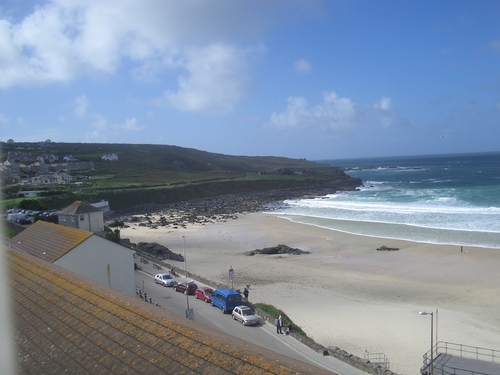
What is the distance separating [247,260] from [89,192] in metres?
37.9

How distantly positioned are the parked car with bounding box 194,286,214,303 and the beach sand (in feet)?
8.19

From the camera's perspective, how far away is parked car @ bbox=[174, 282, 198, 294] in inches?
750

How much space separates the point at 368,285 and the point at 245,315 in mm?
10496

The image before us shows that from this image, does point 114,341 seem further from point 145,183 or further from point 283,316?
point 145,183

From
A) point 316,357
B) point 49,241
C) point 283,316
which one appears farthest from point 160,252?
point 316,357

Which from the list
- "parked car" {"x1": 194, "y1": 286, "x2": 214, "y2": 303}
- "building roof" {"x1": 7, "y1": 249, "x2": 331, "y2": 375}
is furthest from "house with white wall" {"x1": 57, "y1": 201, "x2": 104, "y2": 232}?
"building roof" {"x1": 7, "y1": 249, "x2": 331, "y2": 375}

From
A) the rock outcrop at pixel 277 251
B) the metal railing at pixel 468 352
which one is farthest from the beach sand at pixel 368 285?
the rock outcrop at pixel 277 251

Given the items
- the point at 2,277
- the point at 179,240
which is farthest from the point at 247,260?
the point at 2,277

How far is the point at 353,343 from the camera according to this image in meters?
14.9

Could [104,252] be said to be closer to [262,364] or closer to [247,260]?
[262,364]

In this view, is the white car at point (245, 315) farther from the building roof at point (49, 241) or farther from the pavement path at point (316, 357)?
the building roof at point (49, 241)

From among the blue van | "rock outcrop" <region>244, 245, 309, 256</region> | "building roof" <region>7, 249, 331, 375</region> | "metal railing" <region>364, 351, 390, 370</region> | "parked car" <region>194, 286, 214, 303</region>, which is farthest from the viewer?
"rock outcrop" <region>244, 245, 309, 256</region>

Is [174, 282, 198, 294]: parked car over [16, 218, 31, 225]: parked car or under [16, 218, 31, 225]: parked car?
under

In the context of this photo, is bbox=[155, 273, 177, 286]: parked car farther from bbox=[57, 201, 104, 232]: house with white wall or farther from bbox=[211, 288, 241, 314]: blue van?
bbox=[57, 201, 104, 232]: house with white wall
